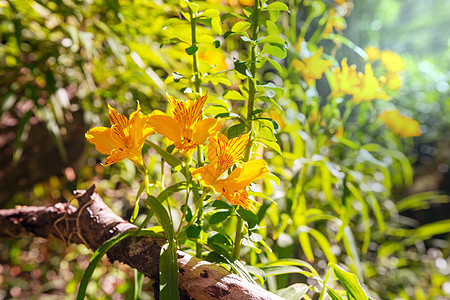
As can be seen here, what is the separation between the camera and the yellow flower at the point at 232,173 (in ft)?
0.89

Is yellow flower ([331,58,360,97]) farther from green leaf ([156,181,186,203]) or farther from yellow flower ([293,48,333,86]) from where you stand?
green leaf ([156,181,186,203])

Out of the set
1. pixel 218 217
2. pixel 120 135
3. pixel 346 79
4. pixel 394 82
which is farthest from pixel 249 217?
pixel 394 82

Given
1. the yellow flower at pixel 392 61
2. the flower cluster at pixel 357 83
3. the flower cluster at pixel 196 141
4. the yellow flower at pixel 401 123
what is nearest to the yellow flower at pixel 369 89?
the flower cluster at pixel 357 83

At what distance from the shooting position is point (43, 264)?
3.82ft

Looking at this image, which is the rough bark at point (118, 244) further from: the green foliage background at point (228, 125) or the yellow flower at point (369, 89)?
the yellow flower at point (369, 89)

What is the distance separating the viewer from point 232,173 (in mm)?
272

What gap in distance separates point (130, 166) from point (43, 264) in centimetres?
61

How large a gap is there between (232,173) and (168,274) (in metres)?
0.11

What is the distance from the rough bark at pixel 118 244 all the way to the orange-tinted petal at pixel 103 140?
0.36 feet

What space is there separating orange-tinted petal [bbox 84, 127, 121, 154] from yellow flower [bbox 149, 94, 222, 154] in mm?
49

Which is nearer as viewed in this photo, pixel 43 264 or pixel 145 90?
pixel 145 90

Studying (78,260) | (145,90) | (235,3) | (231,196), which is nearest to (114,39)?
(145,90)

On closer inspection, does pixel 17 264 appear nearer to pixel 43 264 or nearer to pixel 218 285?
pixel 43 264

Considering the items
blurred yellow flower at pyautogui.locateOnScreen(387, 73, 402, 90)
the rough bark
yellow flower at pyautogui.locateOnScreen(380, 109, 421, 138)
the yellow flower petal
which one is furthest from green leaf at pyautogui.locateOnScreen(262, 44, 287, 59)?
yellow flower at pyautogui.locateOnScreen(380, 109, 421, 138)
